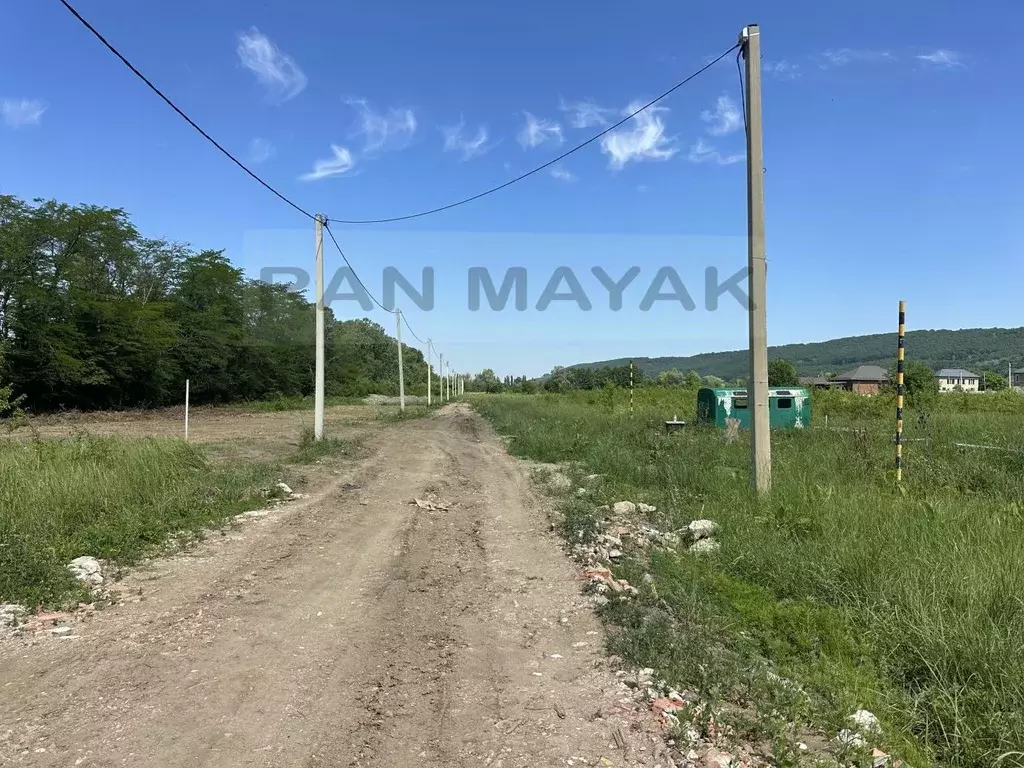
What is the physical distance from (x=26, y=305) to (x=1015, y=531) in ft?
115

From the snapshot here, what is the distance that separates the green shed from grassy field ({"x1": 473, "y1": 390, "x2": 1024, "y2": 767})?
7.48m

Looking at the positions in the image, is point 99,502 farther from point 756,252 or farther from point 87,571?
point 756,252

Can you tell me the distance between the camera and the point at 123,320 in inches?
1272

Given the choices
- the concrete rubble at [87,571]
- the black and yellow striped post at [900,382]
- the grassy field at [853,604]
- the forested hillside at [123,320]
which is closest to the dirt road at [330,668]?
the concrete rubble at [87,571]

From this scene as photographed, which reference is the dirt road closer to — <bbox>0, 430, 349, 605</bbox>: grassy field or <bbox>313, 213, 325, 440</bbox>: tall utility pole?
<bbox>0, 430, 349, 605</bbox>: grassy field

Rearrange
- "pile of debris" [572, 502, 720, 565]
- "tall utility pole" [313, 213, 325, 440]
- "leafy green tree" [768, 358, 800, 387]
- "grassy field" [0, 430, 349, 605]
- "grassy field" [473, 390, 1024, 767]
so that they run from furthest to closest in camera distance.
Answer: "leafy green tree" [768, 358, 800, 387] < "tall utility pole" [313, 213, 325, 440] < "pile of debris" [572, 502, 720, 565] < "grassy field" [0, 430, 349, 605] < "grassy field" [473, 390, 1024, 767]

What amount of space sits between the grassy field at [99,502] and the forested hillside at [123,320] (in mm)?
15065

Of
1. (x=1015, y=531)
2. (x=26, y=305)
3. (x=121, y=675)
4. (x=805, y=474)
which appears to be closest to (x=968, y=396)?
(x=805, y=474)

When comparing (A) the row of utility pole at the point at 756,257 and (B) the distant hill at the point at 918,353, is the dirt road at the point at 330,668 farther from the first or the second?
(B) the distant hill at the point at 918,353

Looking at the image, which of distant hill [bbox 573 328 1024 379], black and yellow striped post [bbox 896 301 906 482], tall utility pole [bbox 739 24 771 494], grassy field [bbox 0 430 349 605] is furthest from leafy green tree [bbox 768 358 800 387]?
grassy field [bbox 0 430 349 605]

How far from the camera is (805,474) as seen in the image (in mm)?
7961

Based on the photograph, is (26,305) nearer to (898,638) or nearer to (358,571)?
(358,571)

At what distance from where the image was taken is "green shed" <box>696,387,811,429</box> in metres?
15.7

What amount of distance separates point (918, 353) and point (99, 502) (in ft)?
409
